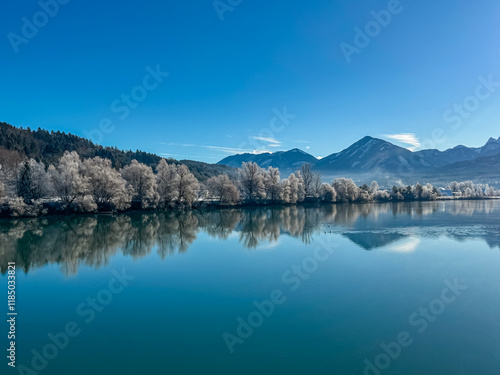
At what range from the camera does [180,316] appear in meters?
12.4

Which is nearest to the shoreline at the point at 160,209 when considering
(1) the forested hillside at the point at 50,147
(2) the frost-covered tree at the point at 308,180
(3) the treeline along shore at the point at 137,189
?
(3) the treeline along shore at the point at 137,189

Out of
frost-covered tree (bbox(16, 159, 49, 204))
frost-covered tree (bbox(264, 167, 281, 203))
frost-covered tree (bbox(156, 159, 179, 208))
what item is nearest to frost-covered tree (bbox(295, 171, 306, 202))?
frost-covered tree (bbox(264, 167, 281, 203))

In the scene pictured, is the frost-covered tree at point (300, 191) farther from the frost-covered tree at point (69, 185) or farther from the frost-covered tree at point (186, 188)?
the frost-covered tree at point (69, 185)

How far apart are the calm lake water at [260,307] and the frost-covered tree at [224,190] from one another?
39195 mm

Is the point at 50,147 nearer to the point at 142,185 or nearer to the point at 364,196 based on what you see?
the point at 142,185

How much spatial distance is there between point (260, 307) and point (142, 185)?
170 ft

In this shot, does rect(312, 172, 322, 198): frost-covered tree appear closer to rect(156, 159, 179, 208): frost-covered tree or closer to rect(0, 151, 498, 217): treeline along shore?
rect(0, 151, 498, 217): treeline along shore

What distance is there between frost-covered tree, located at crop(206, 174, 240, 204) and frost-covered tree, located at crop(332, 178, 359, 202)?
1232 inches

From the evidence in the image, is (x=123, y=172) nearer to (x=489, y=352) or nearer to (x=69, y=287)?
(x=69, y=287)

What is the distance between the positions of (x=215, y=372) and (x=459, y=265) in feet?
58.3

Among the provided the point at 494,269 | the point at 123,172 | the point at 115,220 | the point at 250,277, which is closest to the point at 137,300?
the point at 250,277

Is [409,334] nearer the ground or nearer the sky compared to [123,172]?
nearer the ground

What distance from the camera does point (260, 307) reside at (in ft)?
43.1

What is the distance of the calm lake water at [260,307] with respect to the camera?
9.19 metres
